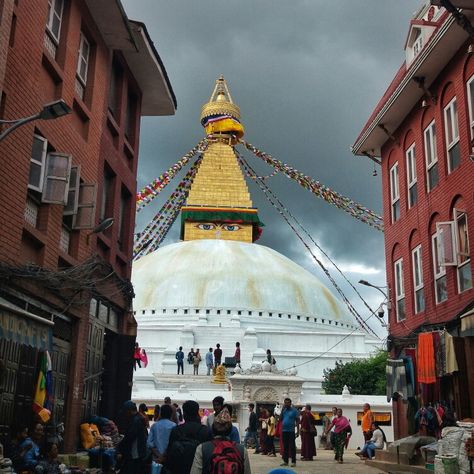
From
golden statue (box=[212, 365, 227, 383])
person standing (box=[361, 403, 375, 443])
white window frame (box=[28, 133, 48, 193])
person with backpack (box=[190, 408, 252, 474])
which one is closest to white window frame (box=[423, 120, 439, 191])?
person standing (box=[361, 403, 375, 443])

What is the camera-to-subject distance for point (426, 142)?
20500 millimetres

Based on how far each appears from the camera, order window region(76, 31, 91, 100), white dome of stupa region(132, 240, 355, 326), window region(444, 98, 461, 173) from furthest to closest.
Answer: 1. white dome of stupa region(132, 240, 355, 326)
2. window region(444, 98, 461, 173)
3. window region(76, 31, 91, 100)

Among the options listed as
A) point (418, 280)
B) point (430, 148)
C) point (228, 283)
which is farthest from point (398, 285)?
point (228, 283)

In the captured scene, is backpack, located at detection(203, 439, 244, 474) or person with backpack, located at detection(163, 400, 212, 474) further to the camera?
person with backpack, located at detection(163, 400, 212, 474)

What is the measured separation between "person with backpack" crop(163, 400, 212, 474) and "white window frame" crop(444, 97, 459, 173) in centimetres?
1267

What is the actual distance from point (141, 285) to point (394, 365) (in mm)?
38894

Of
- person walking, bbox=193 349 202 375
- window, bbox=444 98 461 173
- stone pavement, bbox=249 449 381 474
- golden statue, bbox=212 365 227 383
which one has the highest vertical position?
window, bbox=444 98 461 173

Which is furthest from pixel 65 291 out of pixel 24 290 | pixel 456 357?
pixel 456 357

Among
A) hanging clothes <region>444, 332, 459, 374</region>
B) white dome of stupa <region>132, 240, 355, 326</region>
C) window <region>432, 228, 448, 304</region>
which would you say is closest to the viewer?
hanging clothes <region>444, 332, 459, 374</region>

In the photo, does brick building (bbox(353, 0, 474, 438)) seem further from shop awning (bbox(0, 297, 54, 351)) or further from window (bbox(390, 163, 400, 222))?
shop awning (bbox(0, 297, 54, 351))

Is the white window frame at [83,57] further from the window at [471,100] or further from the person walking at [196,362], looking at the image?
the person walking at [196,362]

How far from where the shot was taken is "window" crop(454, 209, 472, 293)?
17.0 m

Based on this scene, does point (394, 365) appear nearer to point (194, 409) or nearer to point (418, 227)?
point (418, 227)

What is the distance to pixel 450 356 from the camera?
16.4 meters
